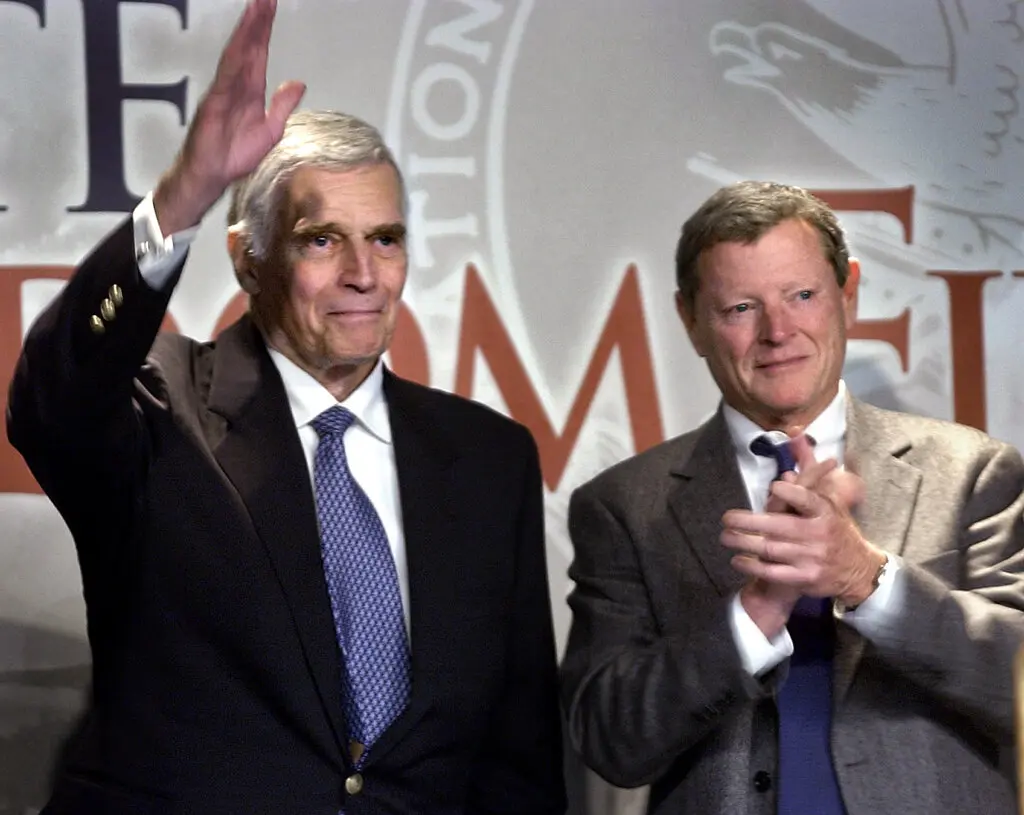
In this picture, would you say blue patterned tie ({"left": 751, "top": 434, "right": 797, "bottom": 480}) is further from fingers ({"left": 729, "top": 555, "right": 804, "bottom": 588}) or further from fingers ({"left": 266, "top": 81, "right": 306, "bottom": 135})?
fingers ({"left": 266, "top": 81, "right": 306, "bottom": 135})

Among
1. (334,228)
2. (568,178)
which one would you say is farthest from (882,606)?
(568,178)

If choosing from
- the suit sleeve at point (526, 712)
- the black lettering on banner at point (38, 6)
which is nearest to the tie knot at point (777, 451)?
the suit sleeve at point (526, 712)

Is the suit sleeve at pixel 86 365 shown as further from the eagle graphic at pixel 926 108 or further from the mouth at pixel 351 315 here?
the eagle graphic at pixel 926 108

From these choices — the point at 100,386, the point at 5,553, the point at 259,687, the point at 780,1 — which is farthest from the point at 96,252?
the point at 780,1

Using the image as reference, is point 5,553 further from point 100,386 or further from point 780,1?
point 780,1

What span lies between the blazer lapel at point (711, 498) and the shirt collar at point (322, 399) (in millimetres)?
512

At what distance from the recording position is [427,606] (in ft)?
7.91

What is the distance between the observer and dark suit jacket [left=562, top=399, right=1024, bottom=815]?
90.0 inches

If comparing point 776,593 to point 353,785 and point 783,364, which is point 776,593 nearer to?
point 783,364

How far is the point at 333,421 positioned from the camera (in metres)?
2.48

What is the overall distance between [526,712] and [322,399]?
65cm

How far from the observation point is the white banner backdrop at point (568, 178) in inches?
123

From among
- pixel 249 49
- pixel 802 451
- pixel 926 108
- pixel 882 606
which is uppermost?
pixel 249 49

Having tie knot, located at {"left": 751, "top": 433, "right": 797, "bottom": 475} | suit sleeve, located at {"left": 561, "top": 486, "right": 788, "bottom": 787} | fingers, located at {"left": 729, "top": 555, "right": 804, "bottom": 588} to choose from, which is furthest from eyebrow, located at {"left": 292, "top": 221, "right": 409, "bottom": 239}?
fingers, located at {"left": 729, "top": 555, "right": 804, "bottom": 588}
